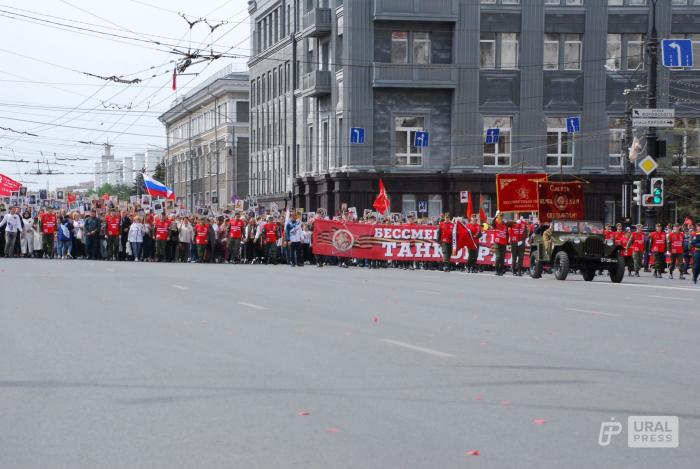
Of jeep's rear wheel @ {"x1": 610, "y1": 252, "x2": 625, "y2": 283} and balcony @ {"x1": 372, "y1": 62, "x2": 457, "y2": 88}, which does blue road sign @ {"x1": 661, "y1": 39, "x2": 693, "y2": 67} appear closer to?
jeep's rear wheel @ {"x1": 610, "y1": 252, "x2": 625, "y2": 283}

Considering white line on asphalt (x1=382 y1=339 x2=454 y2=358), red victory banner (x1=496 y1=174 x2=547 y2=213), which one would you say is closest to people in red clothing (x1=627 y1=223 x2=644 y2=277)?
red victory banner (x1=496 y1=174 x2=547 y2=213)

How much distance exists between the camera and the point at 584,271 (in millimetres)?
32344

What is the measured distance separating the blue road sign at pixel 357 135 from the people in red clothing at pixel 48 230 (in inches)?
728

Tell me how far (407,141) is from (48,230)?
21.9 meters

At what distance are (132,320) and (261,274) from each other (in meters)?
16.0

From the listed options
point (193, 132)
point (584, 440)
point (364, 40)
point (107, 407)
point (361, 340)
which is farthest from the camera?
point (193, 132)

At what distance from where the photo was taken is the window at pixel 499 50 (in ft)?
201

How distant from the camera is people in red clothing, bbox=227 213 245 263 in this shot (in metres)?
45.3

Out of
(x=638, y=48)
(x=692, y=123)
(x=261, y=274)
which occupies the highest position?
(x=638, y=48)

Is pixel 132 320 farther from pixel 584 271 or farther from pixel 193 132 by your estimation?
pixel 193 132

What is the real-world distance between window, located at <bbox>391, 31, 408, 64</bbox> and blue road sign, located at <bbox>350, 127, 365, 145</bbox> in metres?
4.07

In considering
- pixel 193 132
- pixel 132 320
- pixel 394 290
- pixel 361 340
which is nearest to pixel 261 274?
pixel 394 290

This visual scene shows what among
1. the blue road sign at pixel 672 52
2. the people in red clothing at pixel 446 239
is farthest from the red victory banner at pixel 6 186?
the blue road sign at pixel 672 52

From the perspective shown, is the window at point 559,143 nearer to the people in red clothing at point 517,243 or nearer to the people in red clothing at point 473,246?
the people in red clothing at point 473,246
